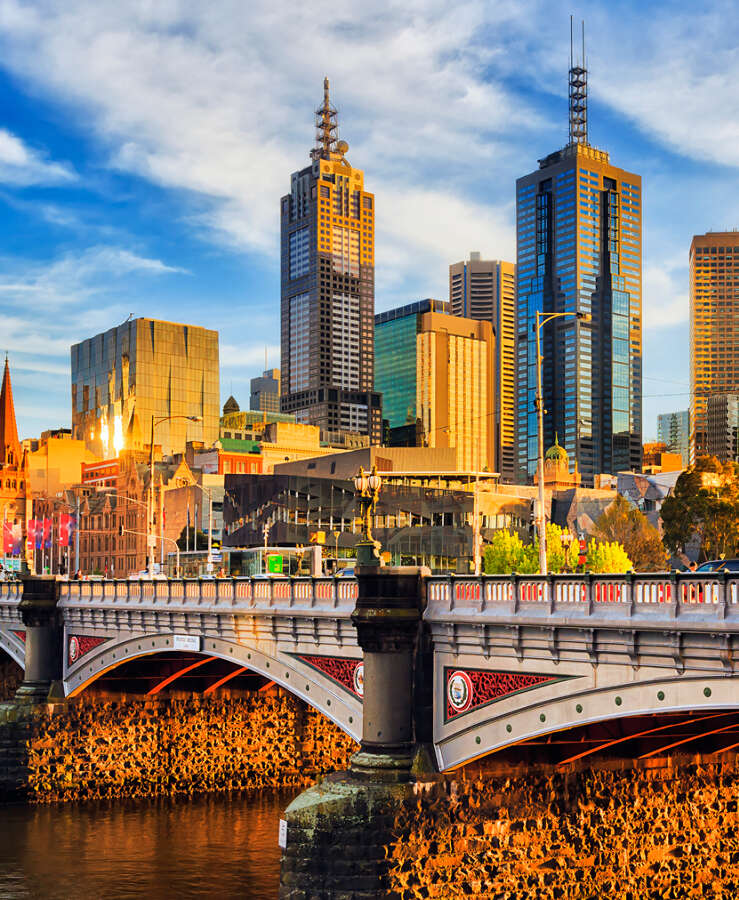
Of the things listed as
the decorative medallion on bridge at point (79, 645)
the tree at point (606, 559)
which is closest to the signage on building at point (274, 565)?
the decorative medallion on bridge at point (79, 645)

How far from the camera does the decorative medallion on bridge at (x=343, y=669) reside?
35438mm

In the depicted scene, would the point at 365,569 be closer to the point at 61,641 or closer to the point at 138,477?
the point at 61,641

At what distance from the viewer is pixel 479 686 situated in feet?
102

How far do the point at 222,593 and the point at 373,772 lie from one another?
14.0 meters

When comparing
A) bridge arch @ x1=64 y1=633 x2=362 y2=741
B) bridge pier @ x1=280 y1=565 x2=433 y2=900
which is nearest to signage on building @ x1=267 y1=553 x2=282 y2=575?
bridge arch @ x1=64 y1=633 x2=362 y2=741

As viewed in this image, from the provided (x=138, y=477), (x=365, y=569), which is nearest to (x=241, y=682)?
(x=365, y=569)

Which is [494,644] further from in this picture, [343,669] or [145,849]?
[145,849]

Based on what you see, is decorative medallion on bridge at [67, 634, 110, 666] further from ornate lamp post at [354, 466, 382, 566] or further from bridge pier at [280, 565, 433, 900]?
bridge pier at [280, 565, 433, 900]

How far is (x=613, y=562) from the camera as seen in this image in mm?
88500

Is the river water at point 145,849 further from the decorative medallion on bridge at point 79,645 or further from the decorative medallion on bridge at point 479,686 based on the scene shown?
the decorative medallion on bridge at point 479,686

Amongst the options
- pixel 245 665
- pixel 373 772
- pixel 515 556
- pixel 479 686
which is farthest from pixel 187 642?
pixel 515 556

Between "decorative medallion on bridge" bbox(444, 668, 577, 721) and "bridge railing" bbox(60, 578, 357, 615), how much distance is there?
493 cm

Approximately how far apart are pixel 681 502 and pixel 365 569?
68160 mm

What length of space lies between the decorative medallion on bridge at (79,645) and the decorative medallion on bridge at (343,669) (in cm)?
2170
